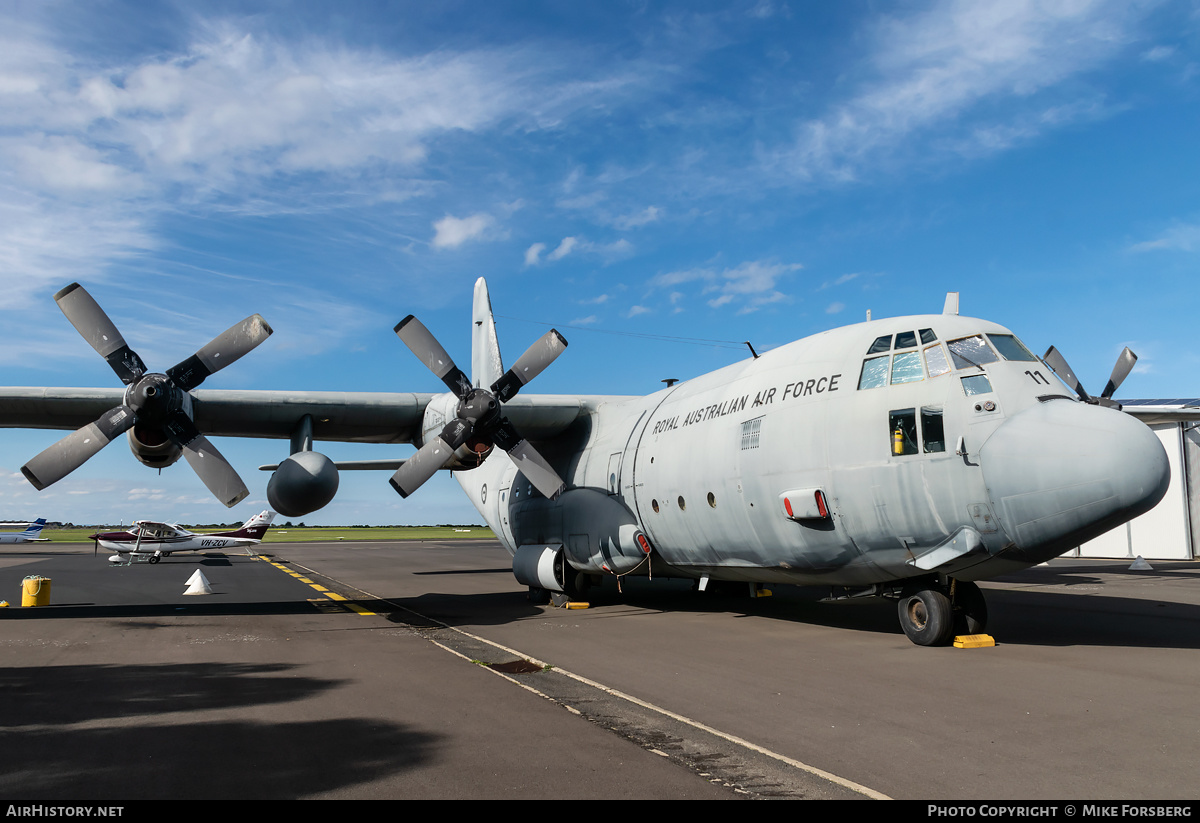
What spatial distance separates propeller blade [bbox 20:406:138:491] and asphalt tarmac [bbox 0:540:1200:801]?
2564mm

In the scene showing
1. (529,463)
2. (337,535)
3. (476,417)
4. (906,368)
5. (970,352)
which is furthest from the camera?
(337,535)

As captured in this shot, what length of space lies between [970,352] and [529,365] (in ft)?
26.8

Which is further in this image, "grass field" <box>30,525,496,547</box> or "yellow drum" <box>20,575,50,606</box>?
"grass field" <box>30,525,496,547</box>

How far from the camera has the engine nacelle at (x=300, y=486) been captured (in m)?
13.6

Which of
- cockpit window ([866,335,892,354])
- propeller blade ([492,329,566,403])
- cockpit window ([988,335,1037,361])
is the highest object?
propeller blade ([492,329,566,403])

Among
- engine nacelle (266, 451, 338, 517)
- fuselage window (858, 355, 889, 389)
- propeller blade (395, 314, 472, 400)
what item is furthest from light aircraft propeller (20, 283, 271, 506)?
fuselage window (858, 355, 889, 389)

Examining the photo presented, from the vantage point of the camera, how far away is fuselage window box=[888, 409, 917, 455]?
29.7ft

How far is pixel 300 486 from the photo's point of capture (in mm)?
13609

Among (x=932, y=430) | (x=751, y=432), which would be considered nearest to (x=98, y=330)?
(x=751, y=432)

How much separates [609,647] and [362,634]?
4.17m

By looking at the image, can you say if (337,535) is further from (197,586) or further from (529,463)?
(529,463)

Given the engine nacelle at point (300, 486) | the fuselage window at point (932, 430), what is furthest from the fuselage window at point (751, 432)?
the engine nacelle at point (300, 486)

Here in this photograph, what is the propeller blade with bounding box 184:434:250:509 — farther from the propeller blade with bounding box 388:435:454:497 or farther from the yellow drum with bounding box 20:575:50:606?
the yellow drum with bounding box 20:575:50:606

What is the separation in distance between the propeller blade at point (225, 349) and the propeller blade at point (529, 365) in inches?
175
